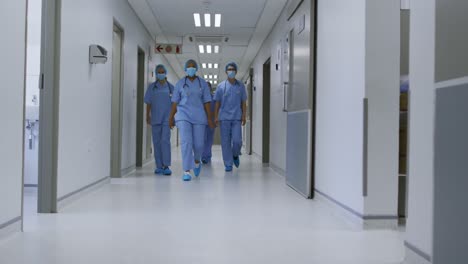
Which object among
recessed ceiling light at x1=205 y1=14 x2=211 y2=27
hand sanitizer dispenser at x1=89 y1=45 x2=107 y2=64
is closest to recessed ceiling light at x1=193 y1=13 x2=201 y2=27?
recessed ceiling light at x1=205 y1=14 x2=211 y2=27

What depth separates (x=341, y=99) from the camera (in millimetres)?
3887

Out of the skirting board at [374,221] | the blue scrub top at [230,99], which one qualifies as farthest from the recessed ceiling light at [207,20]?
the skirting board at [374,221]

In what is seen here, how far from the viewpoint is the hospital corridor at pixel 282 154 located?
7.43ft

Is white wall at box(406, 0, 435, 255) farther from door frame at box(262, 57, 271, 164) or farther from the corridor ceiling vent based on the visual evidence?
door frame at box(262, 57, 271, 164)

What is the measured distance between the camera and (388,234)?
10.5ft

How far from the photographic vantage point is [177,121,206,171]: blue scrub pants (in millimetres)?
6410

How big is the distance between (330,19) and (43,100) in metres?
2.61

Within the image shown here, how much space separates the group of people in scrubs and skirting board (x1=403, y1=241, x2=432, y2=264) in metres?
4.23

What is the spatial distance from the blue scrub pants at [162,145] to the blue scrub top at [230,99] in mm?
1229

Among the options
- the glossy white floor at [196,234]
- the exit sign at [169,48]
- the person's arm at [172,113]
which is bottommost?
the glossy white floor at [196,234]

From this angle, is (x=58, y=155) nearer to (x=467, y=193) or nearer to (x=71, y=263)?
(x=71, y=263)

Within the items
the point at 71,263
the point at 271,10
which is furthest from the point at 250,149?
the point at 71,263

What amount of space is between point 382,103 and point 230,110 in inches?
194

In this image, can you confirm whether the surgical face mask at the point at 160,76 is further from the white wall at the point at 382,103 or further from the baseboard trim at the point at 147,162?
the white wall at the point at 382,103
